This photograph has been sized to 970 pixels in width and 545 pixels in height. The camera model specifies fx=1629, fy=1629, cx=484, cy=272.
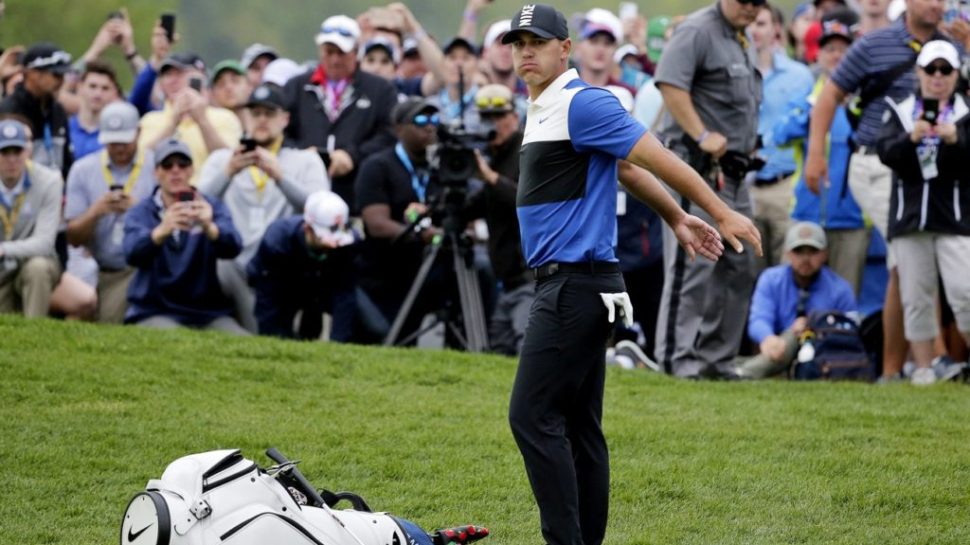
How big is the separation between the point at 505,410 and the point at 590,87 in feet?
12.7

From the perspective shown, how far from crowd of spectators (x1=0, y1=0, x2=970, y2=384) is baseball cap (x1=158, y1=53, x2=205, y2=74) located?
0.44 metres

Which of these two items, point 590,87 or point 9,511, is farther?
point 9,511

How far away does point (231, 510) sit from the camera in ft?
19.0

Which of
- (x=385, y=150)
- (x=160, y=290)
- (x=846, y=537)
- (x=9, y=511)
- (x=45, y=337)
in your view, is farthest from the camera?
(x=385, y=150)

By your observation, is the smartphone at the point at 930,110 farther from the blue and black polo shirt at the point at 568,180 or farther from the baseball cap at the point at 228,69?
the baseball cap at the point at 228,69

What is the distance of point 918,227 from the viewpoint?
35.4ft

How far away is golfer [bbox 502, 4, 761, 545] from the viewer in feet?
20.0

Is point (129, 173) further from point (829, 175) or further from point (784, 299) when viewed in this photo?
point (829, 175)

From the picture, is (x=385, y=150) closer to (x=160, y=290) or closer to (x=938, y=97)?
(x=160, y=290)

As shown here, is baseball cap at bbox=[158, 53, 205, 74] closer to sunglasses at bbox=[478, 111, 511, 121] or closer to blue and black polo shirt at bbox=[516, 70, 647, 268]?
sunglasses at bbox=[478, 111, 511, 121]

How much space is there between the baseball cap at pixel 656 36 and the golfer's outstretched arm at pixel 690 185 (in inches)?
357

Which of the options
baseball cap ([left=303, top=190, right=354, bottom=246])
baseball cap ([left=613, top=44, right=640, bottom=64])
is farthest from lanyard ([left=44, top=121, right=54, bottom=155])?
baseball cap ([left=613, top=44, right=640, bottom=64])

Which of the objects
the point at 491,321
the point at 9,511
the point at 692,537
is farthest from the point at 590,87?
the point at 491,321

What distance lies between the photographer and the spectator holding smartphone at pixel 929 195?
10.7m
